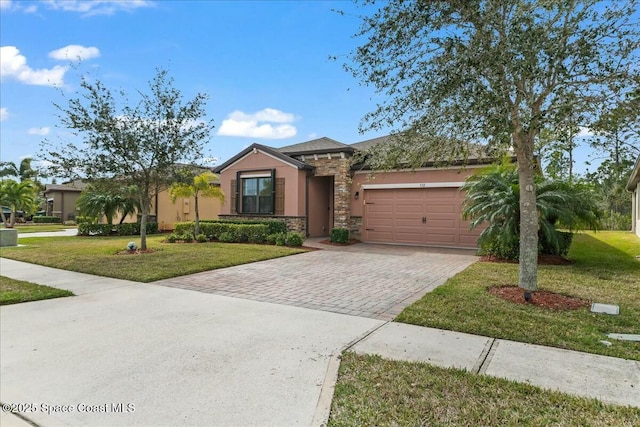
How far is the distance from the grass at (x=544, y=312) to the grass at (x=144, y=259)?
539 cm

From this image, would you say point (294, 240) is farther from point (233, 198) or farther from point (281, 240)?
point (233, 198)

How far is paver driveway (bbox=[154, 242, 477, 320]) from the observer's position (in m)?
5.70

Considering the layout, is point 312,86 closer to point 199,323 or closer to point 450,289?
point 450,289

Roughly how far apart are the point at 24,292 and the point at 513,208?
10.2m

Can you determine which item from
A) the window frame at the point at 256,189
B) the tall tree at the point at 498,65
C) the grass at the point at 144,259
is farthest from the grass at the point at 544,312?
the window frame at the point at 256,189

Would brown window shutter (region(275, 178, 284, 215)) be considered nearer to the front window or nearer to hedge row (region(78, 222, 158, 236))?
the front window

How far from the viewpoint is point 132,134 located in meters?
10.4

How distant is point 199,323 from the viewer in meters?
4.66

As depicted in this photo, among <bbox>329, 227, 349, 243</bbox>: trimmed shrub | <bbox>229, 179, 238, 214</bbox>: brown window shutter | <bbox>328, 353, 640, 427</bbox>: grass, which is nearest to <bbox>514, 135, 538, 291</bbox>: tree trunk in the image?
<bbox>328, 353, 640, 427</bbox>: grass

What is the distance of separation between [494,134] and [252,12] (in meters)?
7.78

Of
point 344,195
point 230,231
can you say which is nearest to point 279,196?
point 230,231

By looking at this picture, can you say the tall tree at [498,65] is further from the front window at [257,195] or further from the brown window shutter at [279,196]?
the front window at [257,195]

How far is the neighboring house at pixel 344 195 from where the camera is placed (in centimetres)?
1312

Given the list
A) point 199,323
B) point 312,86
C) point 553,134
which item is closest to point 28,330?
point 199,323
